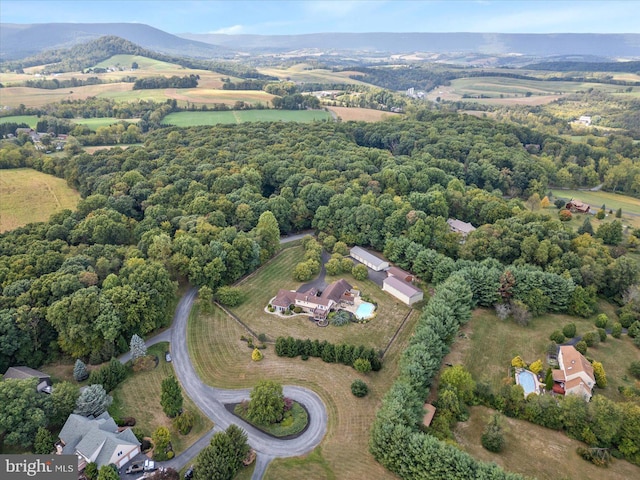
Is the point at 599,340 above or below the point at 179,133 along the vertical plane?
below

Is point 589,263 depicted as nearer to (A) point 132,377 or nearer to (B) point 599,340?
(B) point 599,340

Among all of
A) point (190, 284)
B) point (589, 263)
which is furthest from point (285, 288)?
point (589, 263)

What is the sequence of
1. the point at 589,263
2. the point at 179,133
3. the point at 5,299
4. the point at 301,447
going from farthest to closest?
1. the point at 179,133
2. the point at 589,263
3. the point at 5,299
4. the point at 301,447

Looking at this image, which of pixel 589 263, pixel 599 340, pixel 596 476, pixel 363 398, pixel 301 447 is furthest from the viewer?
pixel 589 263

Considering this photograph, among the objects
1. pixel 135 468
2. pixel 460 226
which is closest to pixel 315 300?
pixel 135 468

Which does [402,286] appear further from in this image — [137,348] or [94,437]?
[94,437]

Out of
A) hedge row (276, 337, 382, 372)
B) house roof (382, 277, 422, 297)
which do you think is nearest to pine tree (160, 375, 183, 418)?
hedge row (276, 337, 382, 372)

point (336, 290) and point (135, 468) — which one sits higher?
point (336, 290)
